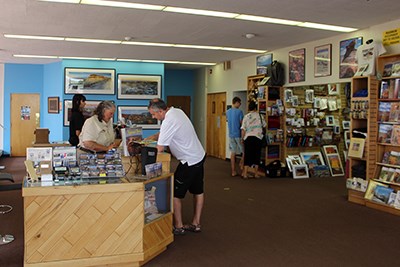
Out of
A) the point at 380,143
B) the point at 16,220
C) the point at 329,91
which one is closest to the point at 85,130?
the point at 16,220

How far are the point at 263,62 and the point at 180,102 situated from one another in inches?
191

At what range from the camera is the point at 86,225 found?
12.1ft

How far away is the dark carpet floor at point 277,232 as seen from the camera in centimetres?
409

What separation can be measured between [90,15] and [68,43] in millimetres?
2778

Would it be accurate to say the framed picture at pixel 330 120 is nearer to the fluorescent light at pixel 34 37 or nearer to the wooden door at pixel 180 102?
the wooden door at pixel 180 102

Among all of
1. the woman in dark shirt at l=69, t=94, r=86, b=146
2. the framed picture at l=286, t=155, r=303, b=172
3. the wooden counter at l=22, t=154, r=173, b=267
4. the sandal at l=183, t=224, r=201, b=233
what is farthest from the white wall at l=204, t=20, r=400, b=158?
the wooden counter at l=22, t=154, r=173, b=267

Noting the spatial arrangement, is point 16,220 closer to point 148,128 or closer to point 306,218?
point 306,218

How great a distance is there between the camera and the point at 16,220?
546 cm

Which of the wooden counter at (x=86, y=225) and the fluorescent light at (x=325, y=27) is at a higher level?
the fluorescent light at (x=325, y=27)

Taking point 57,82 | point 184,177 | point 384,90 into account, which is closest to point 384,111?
point 384,90

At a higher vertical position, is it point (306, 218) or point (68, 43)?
point (68, 43)

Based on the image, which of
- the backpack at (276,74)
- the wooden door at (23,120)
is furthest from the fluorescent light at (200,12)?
the wooden door at (23,120)

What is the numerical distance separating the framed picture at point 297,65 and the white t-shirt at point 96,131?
17.0ft

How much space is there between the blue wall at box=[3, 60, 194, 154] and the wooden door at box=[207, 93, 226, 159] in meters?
1.55
